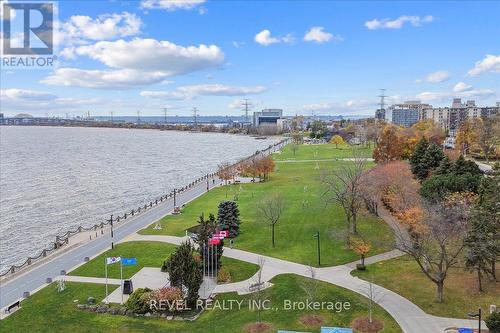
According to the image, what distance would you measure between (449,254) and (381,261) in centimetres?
592

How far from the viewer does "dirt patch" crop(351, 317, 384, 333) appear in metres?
28.9

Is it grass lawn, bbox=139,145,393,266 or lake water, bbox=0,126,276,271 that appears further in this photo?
lake water, bbox=0,126,276,271

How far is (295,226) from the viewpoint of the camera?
174 ft

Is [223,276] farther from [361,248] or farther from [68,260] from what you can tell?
[68,260]

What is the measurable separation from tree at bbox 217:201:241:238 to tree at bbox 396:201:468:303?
18.3 meters

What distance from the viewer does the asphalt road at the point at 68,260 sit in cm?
3716

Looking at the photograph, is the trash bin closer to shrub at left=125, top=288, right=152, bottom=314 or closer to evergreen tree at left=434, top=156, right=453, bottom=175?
shrub at left=125, top=288, right=152, bottom=314

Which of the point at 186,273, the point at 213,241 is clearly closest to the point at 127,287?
the point at 186,273

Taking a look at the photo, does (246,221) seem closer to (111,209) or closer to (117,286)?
(117,286)

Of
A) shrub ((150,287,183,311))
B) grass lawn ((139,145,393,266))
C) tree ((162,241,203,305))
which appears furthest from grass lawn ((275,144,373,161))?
shrub ((150,287,183,311))

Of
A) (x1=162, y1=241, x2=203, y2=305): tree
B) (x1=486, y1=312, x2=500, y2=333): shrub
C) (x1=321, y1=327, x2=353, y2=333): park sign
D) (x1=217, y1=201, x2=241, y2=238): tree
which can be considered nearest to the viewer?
(x1=486, y1=312, x2=500, y2=333): shrub

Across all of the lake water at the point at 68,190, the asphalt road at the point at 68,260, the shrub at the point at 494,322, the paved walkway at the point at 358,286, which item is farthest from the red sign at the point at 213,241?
the lake water at the point at 68,190

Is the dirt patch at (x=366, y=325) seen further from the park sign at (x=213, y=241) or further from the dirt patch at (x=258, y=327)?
the park sign at (x=213, y=241)

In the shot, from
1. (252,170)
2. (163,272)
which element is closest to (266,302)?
(163,272)
